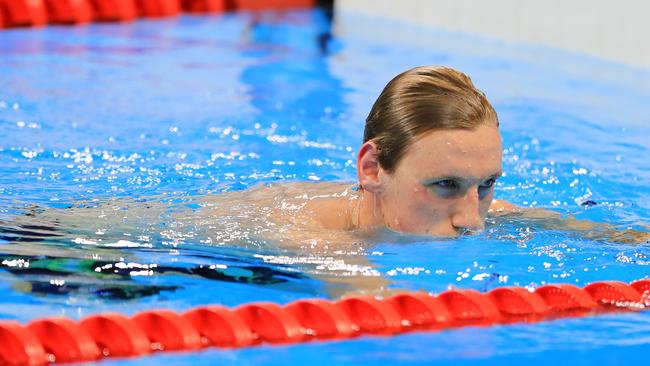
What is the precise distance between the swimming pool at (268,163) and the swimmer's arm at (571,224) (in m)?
0.05

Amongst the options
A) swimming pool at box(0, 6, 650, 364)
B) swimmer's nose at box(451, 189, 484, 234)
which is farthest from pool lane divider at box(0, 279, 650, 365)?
swimmer's nose at box(451, 189, 484, 234)

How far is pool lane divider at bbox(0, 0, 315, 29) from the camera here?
26.5 ft

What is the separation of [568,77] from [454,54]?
0.99 metres

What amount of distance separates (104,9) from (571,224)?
585 cm

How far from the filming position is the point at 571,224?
363cm

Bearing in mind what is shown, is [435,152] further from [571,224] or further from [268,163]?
[268,163]

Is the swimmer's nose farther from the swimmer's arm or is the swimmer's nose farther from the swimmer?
the swimmer's arm

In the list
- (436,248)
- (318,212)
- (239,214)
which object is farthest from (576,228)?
(239,214)

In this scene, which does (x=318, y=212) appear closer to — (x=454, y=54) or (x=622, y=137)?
(x=622, y=137)

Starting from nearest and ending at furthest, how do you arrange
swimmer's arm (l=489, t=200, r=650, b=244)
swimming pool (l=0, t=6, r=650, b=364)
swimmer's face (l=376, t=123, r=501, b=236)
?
swimming pool (l=0, t=6, r=650, b=364)
swimmer's face (l=376, t=123, r=501, b=236)
swimmer's arm (l=489, t=200, r=650, b=244)

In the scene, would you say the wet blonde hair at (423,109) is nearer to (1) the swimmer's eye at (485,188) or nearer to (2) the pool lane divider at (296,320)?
(1) the swimmer's eye at (485,188)

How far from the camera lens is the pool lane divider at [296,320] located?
7.79ft

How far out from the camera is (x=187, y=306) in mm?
2803

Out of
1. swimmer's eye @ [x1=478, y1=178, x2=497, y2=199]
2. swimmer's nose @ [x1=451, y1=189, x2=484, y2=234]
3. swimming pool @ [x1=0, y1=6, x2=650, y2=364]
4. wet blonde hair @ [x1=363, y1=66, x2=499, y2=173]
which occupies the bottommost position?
swimming pool @ [x1=0, y1=6, x2=650, y2=364]
